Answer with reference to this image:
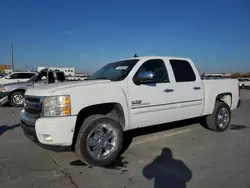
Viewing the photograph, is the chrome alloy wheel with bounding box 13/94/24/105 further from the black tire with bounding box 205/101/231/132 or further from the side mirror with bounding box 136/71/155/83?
the side mirror with bounding box 136/71/155/83

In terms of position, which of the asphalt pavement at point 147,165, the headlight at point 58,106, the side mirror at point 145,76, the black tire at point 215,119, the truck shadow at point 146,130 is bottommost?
the truck shadow at point 146,130

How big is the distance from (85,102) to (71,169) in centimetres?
114

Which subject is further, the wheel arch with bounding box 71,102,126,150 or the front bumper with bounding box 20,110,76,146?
the wheel arch with bounding box 71,102,126,150

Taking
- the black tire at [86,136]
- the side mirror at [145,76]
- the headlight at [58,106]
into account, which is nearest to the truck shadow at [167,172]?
the black tire at [86,136]

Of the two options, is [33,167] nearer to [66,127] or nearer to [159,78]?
[66,127]

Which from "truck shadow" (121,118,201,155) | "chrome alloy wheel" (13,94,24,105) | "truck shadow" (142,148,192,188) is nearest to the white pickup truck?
"truck shadow" (142,148,192,188)

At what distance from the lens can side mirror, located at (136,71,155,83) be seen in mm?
4537

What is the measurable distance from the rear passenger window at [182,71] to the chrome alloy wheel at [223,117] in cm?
153

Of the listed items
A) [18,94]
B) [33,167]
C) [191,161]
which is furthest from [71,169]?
[18,94]

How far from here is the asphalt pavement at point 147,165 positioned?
3.56 metres

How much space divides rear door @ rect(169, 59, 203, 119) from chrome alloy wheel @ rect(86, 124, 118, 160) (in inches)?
72.5

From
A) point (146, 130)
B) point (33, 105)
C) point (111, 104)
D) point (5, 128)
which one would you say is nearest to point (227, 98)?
point (146, 130)

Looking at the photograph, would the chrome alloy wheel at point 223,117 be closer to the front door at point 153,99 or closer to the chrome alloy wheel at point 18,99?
the front door at point 153,99

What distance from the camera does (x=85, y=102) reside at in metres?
4.05
